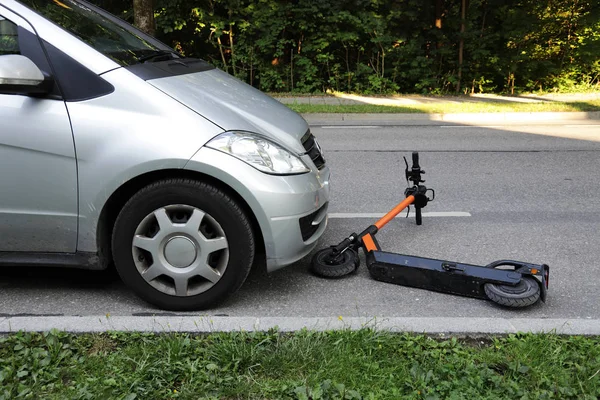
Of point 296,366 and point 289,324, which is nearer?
point 296,366

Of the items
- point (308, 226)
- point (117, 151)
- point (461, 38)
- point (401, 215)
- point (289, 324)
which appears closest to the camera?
point (289, 324)

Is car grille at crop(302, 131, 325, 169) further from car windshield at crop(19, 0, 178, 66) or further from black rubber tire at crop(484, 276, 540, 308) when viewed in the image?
black rubber tire at crop(484, 276, 540, 308)

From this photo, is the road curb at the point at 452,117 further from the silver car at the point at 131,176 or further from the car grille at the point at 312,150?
the silver car at the point at 131,176

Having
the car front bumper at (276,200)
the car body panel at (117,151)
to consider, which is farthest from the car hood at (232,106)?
the car front bumper at (276,200)

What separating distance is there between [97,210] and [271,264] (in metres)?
0.98

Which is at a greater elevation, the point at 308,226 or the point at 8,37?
the point at 8,37

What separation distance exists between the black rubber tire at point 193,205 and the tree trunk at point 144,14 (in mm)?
10413

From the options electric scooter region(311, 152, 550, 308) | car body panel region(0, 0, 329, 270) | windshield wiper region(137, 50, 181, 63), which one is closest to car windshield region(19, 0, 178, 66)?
windshield wiper region(137, 50, 181, 63)

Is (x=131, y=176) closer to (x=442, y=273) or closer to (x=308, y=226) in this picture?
(x=308, y=226)

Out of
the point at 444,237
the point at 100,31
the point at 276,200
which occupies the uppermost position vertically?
the point at 100,31

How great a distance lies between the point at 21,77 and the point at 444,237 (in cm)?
316

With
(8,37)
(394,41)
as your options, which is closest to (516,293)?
(8,37)

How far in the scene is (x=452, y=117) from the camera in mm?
12047

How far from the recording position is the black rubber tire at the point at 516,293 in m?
3.51
